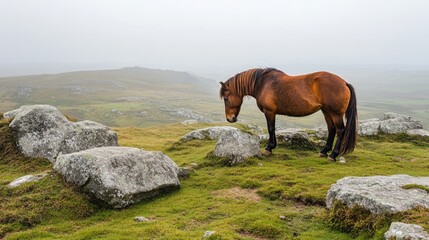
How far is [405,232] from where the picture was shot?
21.1 ft

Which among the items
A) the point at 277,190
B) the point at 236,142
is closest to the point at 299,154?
the point at 236,142

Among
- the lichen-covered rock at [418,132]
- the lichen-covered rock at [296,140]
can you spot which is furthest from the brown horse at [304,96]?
the lichen-covered rock at [418,132]

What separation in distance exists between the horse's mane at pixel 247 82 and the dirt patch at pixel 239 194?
638cm

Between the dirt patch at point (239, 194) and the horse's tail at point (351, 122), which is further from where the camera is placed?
the horse's tail at point (351, 122)

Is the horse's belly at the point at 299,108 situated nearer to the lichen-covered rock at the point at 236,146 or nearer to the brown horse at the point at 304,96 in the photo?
the brown horse at the point at 304,96

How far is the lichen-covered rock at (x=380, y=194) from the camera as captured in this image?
25.5 feet

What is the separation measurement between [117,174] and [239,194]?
412cm

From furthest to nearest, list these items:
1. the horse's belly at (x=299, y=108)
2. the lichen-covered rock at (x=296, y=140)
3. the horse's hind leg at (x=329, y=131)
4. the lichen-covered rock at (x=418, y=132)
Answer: the lichen-covered rock at (x=418, y=132) < the lichen-covered rock at (x=296, y=140) < the horse's hind leg at (x=329, y=131) < the horse's belly at (x=299, y=108)

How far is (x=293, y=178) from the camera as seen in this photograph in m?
12.7

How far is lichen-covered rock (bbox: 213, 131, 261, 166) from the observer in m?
15.6

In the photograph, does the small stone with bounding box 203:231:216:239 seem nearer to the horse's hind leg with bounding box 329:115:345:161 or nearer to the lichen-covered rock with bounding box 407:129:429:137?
the horse's hind leg with bounding box 329:115:345:161

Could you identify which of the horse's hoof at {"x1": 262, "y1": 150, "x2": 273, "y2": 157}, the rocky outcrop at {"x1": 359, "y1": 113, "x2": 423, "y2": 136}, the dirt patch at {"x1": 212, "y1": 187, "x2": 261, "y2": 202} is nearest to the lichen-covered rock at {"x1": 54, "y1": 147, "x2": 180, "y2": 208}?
the dirt patch at {"x1": 212, "y1": 187, "x2": 261, "y2": 202}

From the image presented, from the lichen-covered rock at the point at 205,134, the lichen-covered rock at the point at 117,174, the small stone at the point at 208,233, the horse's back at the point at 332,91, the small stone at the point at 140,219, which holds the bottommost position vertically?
the lichen-covered rock at the point at 205,134

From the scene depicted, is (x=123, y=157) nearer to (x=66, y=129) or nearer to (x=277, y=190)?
(x=277, y=190)
